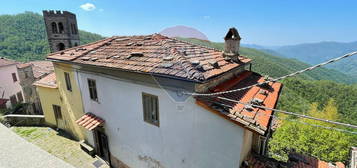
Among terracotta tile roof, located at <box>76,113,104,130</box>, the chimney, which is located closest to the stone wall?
terracotta tile roof, located at <box>76,113,104,130</box>

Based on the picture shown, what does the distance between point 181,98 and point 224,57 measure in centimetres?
346

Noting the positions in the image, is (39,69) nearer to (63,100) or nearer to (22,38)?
(63,100)

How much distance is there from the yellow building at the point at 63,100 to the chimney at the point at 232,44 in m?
8.36

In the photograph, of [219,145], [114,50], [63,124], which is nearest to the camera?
[219,145]

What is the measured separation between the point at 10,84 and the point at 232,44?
3153cm

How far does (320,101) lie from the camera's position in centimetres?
5547

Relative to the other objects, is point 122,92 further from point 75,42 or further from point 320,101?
point 320,101

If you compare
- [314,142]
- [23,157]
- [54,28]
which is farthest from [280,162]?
[54,28]

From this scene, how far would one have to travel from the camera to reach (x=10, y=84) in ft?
76.0

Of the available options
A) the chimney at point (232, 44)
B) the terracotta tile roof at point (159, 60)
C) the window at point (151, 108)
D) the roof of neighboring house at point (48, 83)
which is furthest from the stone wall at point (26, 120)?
the chimney at point (232, 44)

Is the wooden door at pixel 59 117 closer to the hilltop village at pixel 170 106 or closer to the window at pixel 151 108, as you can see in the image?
the hilltop village at pixel 170 106

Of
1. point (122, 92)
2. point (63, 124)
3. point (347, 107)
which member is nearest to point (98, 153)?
point (63, 124)

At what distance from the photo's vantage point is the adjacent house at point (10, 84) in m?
21.8

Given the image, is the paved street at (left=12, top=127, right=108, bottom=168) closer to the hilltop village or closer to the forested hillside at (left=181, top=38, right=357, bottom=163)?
the hilltop village
